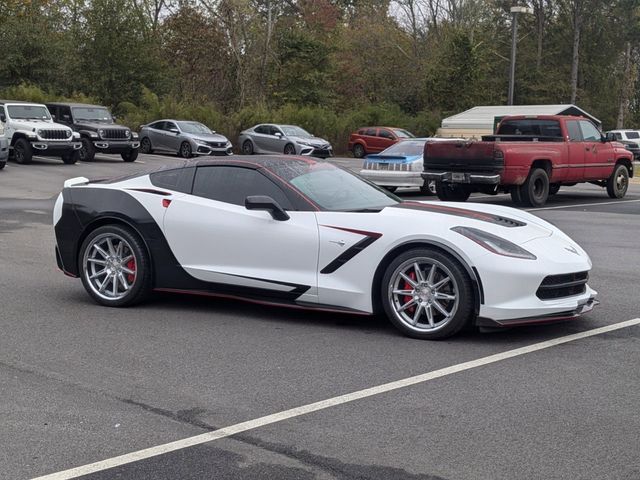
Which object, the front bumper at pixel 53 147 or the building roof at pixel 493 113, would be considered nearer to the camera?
the front bumper at pixel 53 147

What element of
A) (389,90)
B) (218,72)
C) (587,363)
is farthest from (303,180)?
(389,90)

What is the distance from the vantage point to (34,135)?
93.7 feet

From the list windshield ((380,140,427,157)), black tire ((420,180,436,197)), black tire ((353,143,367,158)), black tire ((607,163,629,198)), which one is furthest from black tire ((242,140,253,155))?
black tire ((607,163,629,198))

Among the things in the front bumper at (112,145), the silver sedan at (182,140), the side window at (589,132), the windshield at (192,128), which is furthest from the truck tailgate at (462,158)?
the windshield at (192,128)

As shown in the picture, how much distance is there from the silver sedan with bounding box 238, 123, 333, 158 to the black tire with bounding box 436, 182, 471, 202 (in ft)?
57.8

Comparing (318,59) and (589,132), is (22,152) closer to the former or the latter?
(589,132)

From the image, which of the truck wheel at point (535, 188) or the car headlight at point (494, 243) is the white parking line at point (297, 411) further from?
the truck wheel at point (535, 188)

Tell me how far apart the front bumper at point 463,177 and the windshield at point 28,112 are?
15.8 metres

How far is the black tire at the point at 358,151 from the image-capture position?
44875mm

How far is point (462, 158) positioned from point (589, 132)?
3.97m

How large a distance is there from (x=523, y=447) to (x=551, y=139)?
1618 centimetres

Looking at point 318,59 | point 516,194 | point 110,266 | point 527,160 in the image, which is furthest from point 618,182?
point 318,59

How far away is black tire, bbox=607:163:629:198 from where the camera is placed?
71.9 feet

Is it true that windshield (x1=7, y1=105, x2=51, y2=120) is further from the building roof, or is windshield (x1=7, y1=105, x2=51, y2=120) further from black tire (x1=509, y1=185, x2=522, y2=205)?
the building roof
